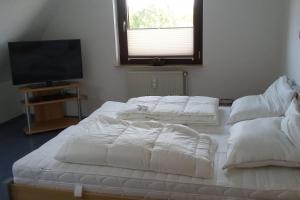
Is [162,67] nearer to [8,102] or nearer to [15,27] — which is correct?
[15,27]

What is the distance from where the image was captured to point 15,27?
149 inches

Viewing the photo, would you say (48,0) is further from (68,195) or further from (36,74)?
(68,195)

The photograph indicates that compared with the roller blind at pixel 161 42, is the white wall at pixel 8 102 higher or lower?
lower

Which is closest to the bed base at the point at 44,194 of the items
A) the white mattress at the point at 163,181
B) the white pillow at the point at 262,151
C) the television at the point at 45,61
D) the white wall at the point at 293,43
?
the white mattress at the point at 163,181

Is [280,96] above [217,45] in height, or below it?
below

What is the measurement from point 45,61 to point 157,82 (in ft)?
4.86

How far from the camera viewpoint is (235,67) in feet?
12.8

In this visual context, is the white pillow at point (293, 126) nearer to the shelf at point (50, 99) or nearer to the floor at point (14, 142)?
the floor at point (14, 142)

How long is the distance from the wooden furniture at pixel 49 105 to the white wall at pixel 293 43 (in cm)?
258

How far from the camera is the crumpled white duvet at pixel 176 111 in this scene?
2588mm

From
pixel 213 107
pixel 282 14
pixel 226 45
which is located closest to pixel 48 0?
pixel 226 45

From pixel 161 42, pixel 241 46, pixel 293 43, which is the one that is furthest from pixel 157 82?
pixel 293 43

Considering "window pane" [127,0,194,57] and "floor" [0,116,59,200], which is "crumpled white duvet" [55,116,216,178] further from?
"window pane" [127,0,194,57]

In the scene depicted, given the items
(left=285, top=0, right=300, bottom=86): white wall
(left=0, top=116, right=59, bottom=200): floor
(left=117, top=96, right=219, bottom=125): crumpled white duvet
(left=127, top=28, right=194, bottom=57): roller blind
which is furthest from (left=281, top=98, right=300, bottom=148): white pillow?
(left=0, top=116, right=59, bottom=200): floor
